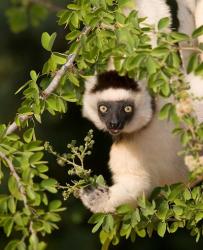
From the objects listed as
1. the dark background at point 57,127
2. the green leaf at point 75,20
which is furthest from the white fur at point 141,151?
the dark background at point 57,127

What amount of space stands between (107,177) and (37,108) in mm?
3054

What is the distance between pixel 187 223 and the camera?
398cm

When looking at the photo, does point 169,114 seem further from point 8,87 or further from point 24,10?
point 8,87

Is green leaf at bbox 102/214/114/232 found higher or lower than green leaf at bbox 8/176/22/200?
lower

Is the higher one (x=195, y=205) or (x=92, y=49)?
(x=92, y=49)

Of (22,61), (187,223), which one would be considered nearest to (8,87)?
(22,61)

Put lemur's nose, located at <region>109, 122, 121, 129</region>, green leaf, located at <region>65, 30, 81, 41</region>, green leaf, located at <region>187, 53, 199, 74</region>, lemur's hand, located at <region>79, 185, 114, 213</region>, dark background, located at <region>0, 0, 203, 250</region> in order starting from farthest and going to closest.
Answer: dark background, located at <region>0, 0, 203, 250</region>, lemur's hand, located at <region>79, 185, 114, 213</region>, lemur's nose, located at <region>109, 122, 121, 129</region>, green leaf, located at <region>65, 30, 81, 41</region>, green leaf, located at <region>187, 53, 199, 74</region>

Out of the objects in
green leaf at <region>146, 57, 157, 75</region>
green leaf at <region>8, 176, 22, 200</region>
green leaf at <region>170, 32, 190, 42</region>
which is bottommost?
green leaf at <region>8, 176, 22, 200</region>

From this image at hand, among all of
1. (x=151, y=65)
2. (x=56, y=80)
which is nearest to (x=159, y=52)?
(x=151, y=65)

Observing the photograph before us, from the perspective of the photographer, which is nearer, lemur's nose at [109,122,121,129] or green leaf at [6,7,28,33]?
green leaf at [6,7,28,33]

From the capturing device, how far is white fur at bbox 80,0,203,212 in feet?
14.8

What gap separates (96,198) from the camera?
457 cm

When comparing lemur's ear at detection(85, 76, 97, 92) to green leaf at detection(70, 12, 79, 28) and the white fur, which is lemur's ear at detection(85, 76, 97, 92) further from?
green leaf at detection(70, 12, 79, 28)

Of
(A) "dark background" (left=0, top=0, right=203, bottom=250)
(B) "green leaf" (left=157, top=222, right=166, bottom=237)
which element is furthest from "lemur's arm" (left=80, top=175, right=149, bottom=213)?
(A) "dark background" (left=0, top=0, right=203, bottom=250)
